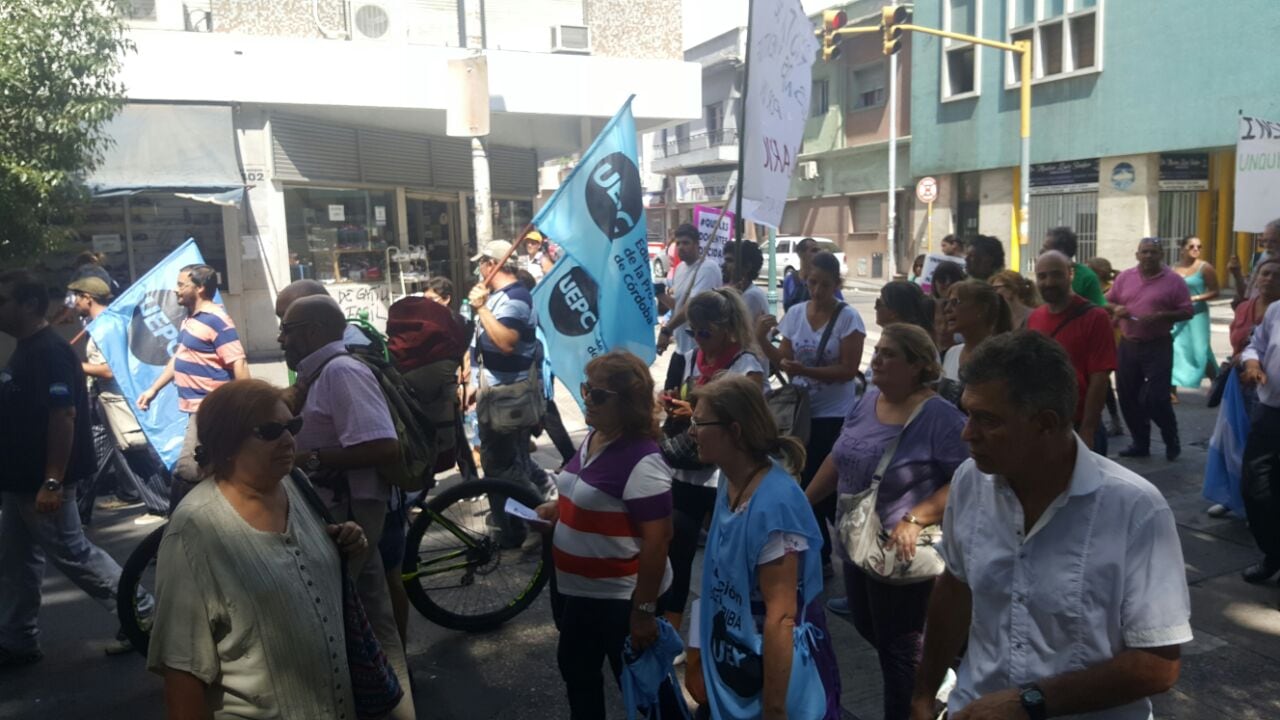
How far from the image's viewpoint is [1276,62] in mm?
20812

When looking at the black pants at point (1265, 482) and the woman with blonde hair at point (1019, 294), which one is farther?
the woman with blonde hair at point (1019, 294)

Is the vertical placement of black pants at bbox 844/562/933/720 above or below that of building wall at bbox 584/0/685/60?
below

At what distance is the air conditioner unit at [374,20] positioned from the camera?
1625cm

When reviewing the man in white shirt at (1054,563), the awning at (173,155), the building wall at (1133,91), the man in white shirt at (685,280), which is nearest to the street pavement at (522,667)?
the man in white shirt at (1054,563)

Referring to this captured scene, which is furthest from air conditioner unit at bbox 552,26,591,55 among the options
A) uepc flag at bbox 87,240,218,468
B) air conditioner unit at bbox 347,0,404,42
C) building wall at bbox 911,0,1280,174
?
building wall at bbox 911,0,1280,174

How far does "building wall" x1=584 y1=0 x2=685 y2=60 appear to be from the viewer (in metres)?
17.9

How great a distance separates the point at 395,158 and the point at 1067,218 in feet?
60.5

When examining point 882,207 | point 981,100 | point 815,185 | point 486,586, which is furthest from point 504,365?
point 815,185

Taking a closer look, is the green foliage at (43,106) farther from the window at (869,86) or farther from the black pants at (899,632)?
the window at (869,86)

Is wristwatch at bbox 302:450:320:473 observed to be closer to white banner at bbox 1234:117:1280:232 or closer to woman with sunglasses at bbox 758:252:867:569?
woman with sunglasses at bbox 758:252:867:569

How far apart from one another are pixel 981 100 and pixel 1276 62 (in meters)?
8.51

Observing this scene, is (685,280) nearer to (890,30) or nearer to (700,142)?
(890,30)

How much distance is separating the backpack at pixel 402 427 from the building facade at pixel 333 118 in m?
10.8

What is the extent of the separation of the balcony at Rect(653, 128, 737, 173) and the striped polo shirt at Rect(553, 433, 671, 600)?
4083 cm
